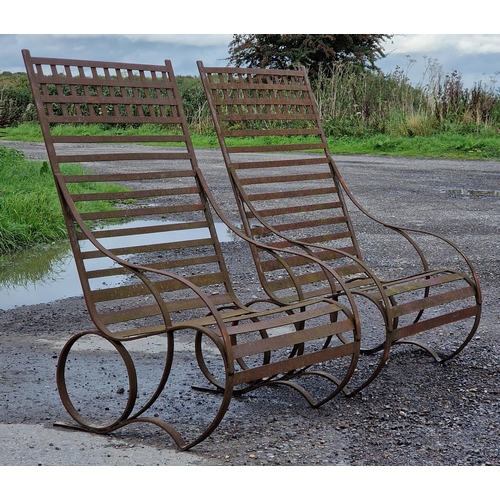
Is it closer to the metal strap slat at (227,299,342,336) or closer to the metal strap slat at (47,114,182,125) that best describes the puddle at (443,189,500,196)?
the metal strap slat at (47,114,182,125)

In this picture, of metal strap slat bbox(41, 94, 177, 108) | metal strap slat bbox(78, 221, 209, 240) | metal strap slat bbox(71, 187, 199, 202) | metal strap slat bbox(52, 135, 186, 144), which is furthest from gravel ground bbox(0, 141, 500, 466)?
metal strap slat bbox(41, 94, 177, 108)

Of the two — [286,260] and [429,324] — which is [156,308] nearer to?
[286,260]

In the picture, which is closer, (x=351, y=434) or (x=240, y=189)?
(x=351, y=434)

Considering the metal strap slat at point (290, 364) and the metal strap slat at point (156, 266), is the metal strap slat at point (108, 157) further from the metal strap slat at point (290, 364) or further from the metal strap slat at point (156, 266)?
the metal strap slat at point (290, 364)

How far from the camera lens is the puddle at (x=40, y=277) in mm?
6066

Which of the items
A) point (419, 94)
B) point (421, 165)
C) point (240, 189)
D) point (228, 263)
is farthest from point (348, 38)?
point (240, 189)

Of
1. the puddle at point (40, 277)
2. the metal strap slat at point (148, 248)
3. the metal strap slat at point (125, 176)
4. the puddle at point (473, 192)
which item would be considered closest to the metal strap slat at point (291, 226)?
the metal strap slat at point (148, 248)

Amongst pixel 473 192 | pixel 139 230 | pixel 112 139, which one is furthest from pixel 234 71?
pixel 473 192

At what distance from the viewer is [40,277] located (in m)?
6.74

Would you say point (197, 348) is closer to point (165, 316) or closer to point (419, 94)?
point (165, 316)

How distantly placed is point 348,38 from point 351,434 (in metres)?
30.4

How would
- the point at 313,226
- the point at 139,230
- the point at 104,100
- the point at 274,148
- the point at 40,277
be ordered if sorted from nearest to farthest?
the point at 139,230 → the point at 104,100 → the point at 274,148 → the point at 313,226 → the point at 40,277

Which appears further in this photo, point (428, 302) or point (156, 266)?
point (428, 302)

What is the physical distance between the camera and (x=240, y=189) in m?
4.25
